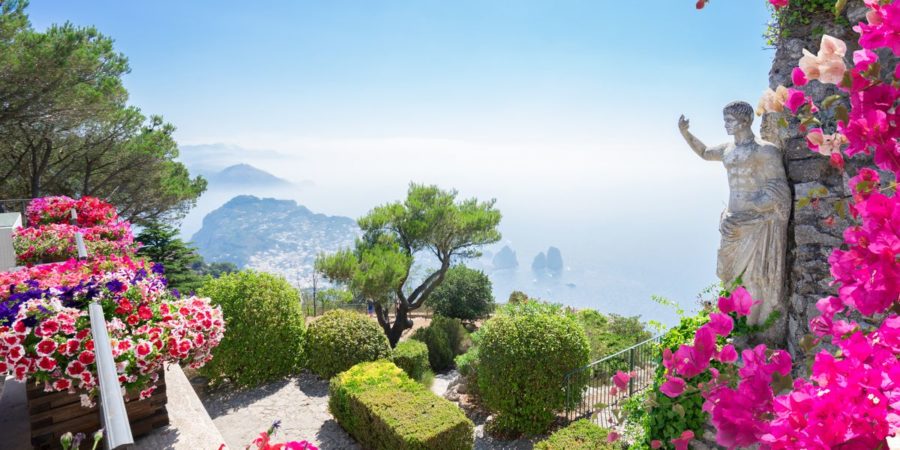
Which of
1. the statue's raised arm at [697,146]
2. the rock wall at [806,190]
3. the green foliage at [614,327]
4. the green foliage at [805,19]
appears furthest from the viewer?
the green foliage at [614,327]

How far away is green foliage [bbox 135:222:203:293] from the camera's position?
13.8 m

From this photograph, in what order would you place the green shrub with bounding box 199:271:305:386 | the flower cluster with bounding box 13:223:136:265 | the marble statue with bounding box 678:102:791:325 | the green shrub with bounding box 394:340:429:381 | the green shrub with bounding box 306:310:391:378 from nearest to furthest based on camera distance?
the marble statue with bounding box 678:102:791:325 → the flower cluster with bounding box 13:223:136:265 → the green shrub with bounding box 199:271:305:386 → the green shrub with bounding box 306:310:391:378 → the green shrub with bounding box 394:340:429:381

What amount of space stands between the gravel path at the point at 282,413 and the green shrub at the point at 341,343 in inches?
19.7

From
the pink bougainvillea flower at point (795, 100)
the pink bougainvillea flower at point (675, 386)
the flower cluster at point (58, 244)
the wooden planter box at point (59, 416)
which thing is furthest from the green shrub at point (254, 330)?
the pink bougainvillea flower at point (795, 100)

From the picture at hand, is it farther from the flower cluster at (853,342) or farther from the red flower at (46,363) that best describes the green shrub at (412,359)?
the flower cluster at (853,342)

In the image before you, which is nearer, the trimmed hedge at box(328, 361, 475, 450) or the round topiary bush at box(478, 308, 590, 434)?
the trimmed hedge at box(328, 361, 475, 450)

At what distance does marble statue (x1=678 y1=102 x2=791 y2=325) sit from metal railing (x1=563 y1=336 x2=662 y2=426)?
Answer: 2.74 metres

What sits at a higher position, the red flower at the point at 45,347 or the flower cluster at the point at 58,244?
the flower cluster at the point at 58,244

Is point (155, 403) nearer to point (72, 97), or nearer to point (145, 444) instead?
point (145, 444)

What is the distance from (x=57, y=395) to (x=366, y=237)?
12.6 meters

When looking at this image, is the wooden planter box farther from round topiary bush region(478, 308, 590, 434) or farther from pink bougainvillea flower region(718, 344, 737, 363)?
round topiary bush region(478, 308, 590, 434)

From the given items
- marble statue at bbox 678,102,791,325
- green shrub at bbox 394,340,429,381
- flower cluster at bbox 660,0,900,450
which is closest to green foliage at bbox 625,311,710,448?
marble statue at bbox 678,102,791,325

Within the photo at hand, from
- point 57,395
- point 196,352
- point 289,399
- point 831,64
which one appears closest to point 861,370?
point 831,64

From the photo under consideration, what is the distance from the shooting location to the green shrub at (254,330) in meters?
9.32
